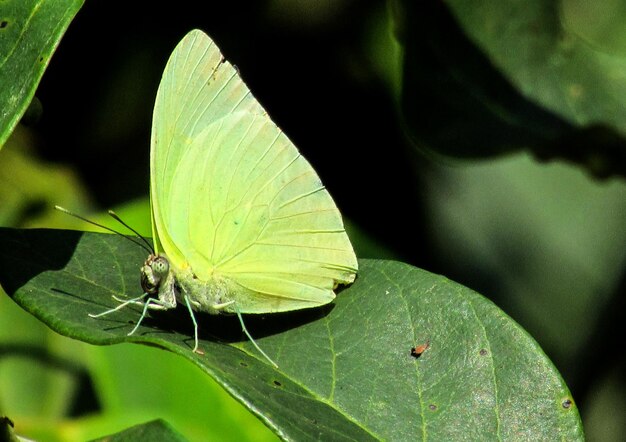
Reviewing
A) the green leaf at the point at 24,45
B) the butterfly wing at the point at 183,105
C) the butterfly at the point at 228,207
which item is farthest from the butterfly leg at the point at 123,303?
the green leaf at the point at 24,45

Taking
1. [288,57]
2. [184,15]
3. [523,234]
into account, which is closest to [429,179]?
[523,234]

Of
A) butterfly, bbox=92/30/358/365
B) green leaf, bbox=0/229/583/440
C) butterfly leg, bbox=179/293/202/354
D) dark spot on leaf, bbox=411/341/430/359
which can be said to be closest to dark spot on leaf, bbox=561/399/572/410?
green leaf, bbox=0/229/583/440

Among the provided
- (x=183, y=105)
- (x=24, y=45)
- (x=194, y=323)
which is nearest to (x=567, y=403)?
(x=194, y=323)

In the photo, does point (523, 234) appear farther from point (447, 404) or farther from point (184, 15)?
point (447, 404)

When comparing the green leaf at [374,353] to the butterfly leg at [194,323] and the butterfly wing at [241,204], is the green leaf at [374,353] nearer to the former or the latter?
the butterfly leg at [194,323]

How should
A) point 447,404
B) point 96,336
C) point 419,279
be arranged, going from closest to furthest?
point 96,336 → point 447,404 → point 419,279

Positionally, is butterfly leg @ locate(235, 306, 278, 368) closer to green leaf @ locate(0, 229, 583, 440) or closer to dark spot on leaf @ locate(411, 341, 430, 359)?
Answer: green leaf @ locate(0, 229, 583, 440)
